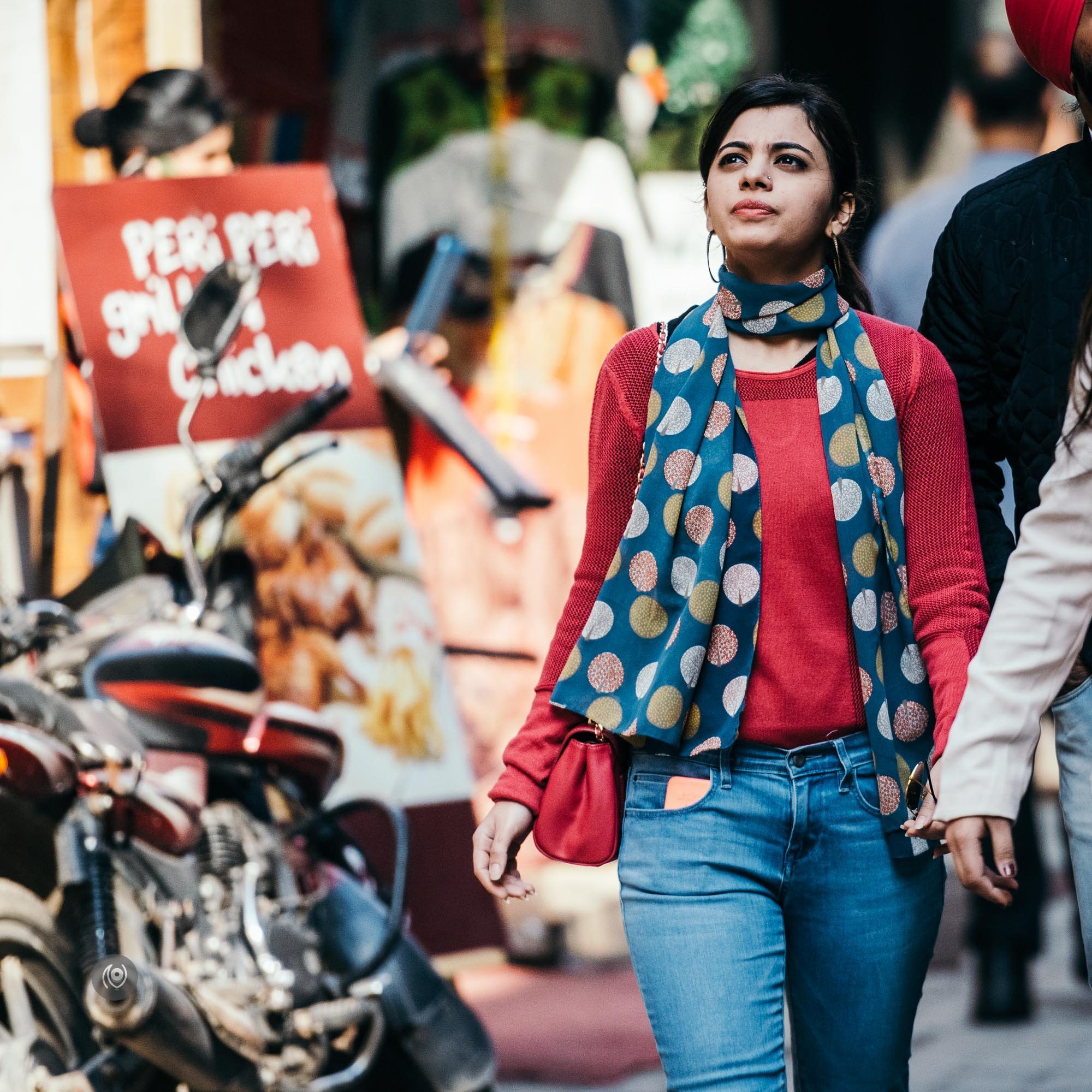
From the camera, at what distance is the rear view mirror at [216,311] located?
13.8 ft

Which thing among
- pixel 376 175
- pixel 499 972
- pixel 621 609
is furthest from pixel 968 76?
pixel 621 609

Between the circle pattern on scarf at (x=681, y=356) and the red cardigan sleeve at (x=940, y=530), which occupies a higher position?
the circle pattern on scarf at (x=681, y=356)

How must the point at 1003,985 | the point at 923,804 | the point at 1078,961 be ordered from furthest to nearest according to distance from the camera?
the point at 1078,961 → the point at 1003,985 → the point at 923,804

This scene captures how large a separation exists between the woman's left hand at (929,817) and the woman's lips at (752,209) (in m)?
0.76

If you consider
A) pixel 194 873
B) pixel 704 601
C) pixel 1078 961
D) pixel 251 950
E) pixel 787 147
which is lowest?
pixel 1078 961

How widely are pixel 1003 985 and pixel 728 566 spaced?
344 centimetres

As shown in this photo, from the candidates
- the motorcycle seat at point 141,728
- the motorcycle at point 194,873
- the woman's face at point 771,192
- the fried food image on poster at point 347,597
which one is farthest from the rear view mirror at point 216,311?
the woman's face at point 771,192

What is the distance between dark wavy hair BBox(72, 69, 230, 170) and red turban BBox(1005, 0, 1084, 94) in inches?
109

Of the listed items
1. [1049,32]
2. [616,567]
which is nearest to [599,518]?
[616,567]

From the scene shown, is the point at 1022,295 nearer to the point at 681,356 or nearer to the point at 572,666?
the point at 681,356

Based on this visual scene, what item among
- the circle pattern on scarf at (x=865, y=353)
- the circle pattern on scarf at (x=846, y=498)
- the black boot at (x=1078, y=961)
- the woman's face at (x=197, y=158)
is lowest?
the black boot at (x=1078, y=961)

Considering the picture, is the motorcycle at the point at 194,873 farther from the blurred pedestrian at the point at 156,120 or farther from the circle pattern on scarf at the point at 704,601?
the circle pattern on scarf at the point at 704,601

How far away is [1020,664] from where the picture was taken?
209 cm

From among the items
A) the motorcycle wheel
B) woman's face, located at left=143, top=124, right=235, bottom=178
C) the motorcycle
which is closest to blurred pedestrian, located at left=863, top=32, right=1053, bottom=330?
woman's face, located at left=143, top=124, right=235, bottom=178
